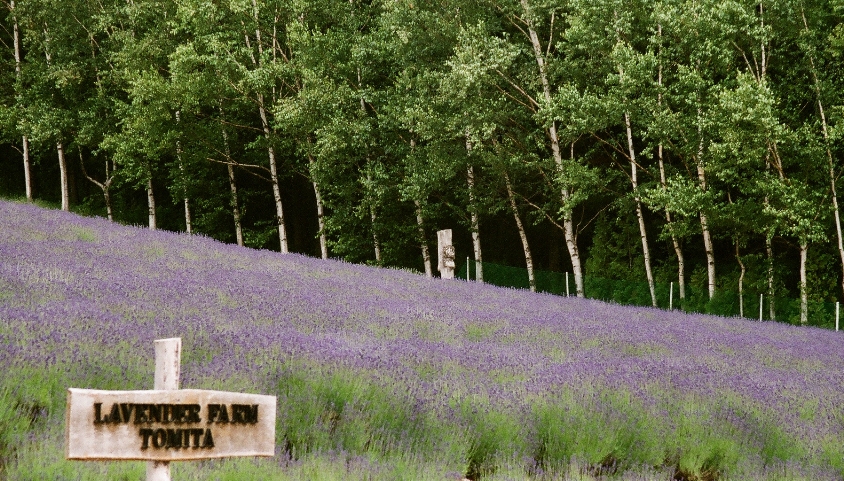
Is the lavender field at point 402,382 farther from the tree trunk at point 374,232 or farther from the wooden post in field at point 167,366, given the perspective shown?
the tree trunk at point 374,232

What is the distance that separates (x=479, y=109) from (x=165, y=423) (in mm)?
22968

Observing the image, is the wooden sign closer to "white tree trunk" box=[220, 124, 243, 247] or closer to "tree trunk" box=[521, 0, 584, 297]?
"tree trunk" box=[521, 0, 584, 297]

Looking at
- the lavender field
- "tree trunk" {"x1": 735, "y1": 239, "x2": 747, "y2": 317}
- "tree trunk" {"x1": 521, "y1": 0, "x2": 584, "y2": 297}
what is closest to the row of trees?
"tree trunk" {"x1": 521, "y1": 0, "x2": 584, "y2": 297}

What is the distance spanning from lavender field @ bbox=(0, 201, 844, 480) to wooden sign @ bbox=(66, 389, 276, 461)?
2.94 feet

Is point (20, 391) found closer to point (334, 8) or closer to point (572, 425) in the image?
point (572, 425)

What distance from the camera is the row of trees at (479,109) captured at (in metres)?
22.5

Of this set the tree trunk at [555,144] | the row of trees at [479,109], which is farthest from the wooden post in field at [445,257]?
the tree trunk at [555,144]

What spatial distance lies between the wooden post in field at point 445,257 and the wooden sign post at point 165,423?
1537cm

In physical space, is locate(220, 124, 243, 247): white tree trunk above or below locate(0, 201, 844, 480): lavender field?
above

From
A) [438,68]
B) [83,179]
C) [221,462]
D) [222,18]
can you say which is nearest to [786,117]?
[438,68]

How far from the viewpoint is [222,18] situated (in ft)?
102

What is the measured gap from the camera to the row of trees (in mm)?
22453

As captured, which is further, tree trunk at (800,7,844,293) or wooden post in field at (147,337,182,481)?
tree trunk at (800,7,844,293)

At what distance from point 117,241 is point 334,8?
18025 mm
